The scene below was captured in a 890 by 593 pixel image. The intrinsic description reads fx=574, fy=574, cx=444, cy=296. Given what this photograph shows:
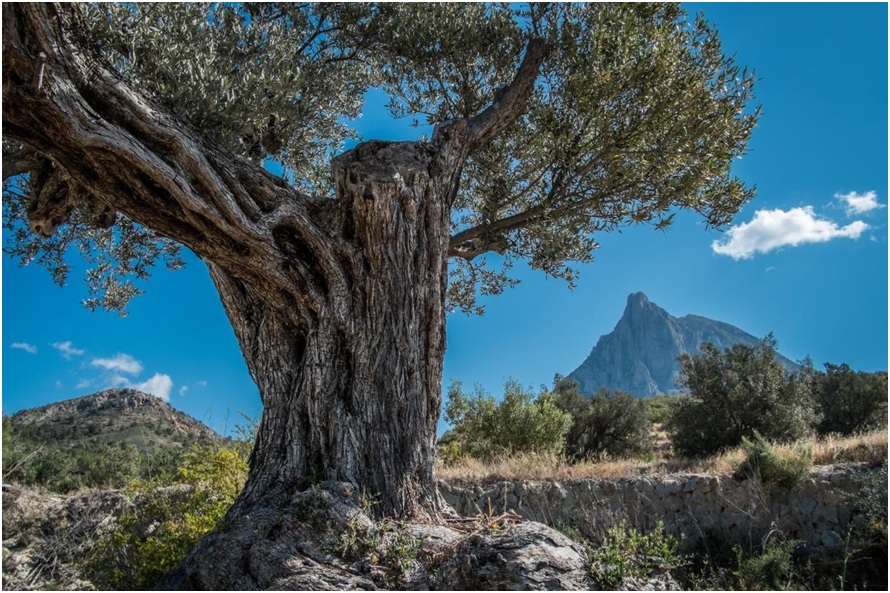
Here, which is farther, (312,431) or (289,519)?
(312,431)

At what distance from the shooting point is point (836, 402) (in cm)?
2172

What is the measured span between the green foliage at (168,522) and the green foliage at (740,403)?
15282 mm

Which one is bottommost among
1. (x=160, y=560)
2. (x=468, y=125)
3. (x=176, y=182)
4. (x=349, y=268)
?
(x=160, y=560)

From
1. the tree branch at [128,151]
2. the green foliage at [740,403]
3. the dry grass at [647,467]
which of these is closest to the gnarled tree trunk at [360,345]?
the tree branch at [128,151]

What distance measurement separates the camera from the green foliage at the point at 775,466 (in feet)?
34.4

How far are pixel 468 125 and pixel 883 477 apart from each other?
9.35 m

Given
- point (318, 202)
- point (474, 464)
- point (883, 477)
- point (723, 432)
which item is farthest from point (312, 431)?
point (723, 432)

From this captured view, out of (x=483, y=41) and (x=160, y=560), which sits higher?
(x=483, y=41)

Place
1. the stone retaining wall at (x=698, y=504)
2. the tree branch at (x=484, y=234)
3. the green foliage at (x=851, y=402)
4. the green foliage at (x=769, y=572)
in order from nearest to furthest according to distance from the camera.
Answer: the green foliage at (x=769, y=572)
the tree branch at (x=484, y=234)
the stone retaining wall at (x=698, y=504)
the green foliage at (x=851, y=402)

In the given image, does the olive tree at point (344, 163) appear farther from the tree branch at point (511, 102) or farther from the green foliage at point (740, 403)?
the green foliage at point (740, 403)

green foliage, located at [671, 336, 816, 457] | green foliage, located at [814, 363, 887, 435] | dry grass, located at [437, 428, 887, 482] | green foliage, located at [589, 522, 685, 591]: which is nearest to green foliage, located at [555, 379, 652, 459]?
green foliage, located at [671, 336, 816, 457]

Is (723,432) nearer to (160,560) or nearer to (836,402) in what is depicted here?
(836,402)

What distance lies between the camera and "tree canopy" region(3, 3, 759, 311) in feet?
22.4

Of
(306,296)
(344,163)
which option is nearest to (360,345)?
(306,296)
